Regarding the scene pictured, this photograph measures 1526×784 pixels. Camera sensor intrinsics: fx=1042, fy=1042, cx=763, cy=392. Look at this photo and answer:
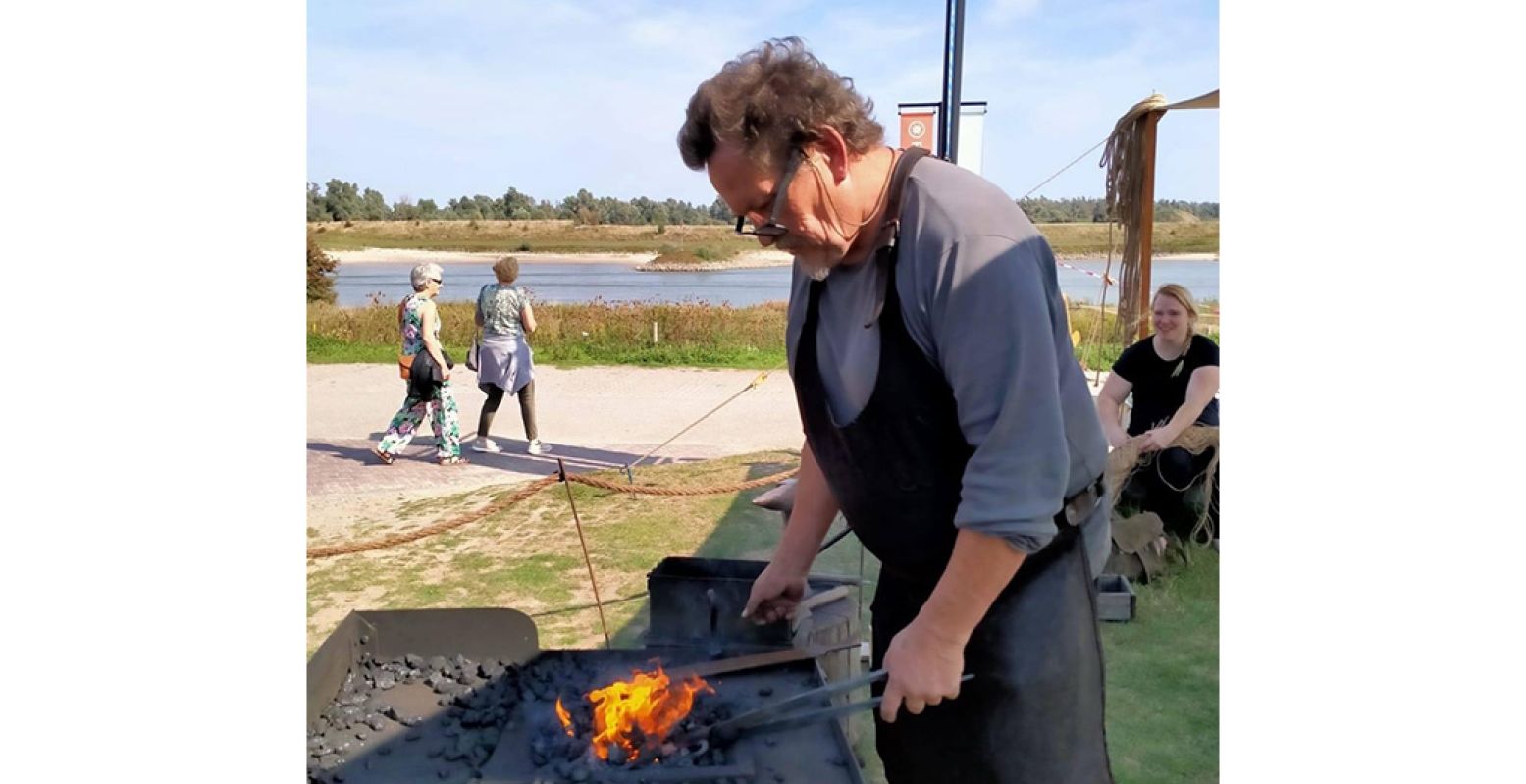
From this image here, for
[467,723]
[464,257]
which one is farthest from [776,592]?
[464,257]

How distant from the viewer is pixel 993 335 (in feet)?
3.45

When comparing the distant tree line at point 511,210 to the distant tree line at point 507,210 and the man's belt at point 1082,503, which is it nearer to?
the distant tree line at point 507,210

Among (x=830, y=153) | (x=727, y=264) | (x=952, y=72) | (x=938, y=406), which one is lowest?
(x=938, y=406)

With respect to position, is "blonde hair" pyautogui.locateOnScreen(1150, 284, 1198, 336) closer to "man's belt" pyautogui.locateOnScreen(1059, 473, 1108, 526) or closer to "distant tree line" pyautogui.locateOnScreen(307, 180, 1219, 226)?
"man's belt" pyautogui.locateOnScreen(1059, 473, 1108, 526)

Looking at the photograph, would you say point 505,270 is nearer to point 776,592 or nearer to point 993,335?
point 776,592

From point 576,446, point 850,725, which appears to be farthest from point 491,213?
point 850,725

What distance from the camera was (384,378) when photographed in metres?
8.95

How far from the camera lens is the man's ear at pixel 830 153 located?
3.76ft

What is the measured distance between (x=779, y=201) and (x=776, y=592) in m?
0.74

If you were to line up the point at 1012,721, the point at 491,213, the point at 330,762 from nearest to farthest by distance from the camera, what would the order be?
the point at 1012,721
the point at 330,762
the point at 491,213

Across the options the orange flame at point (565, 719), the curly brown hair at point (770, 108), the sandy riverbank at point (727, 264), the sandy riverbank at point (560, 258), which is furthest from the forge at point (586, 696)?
the sandy riverbank at point (727, 264)

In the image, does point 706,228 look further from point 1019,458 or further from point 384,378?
point 1019,458

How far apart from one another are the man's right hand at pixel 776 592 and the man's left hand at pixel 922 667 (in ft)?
1.51

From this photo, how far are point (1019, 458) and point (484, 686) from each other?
1418 millimetres
